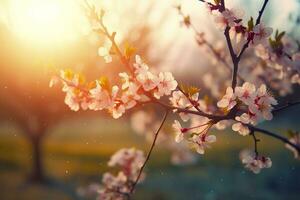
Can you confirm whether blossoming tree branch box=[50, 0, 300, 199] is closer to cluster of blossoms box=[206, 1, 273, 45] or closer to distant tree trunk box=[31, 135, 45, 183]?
cluster of blossoms box=[206, 1, 273, 45]

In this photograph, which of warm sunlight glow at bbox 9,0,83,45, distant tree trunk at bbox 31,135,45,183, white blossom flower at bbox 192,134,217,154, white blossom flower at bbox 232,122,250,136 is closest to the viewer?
white blossom flower at bbox 192,134,217,154

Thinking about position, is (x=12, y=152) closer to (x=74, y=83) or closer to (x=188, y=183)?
(x=188, y=183)

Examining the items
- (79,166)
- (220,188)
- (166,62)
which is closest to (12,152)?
(79,166)

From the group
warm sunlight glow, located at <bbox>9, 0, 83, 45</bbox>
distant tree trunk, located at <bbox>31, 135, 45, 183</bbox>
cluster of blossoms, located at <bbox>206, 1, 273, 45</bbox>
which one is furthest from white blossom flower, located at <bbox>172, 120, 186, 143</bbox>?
distant tree trunk, located at <bbox>31, 135, 45, 183</bbox>

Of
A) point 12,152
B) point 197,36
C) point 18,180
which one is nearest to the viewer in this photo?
point 197,36

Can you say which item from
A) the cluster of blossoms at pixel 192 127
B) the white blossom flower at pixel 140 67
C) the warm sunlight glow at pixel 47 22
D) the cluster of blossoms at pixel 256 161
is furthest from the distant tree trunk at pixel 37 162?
the white blossom flower at pixel 140 67

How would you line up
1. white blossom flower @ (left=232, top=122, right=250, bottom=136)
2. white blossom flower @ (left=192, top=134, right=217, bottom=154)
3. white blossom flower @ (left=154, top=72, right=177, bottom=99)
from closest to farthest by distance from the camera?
white blossom flower @ (left=154, top=72, right=177, bottom=99) → white blossom flower @ (left=192, top=134, right=217, bottom=154) → white blossom flower @ (left=232, top=122, right=250, bottom=136)

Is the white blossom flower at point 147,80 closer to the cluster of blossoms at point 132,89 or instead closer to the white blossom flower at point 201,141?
the cluster of blossoms at point 132,89

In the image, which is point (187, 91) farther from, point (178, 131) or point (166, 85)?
point (178, 131)
